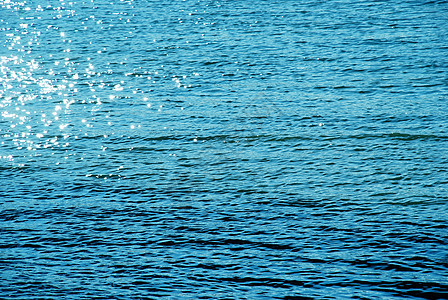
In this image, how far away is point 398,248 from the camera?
11211 mm

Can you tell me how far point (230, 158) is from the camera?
15641mm

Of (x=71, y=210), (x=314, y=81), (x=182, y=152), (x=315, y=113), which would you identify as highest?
(x=314, y=81)

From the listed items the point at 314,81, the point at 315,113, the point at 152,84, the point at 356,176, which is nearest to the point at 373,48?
the point at 314,81

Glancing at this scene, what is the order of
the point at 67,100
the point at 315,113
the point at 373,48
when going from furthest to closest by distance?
1. the point at 373,48
2. the point at 67,100
3. the point at 315,113

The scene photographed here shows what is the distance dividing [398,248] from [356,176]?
334 centimetres

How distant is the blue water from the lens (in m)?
10.8

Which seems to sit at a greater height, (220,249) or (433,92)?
(433,92)

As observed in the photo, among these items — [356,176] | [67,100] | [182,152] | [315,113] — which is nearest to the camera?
[356,176]

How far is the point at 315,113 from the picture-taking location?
58.5 ft

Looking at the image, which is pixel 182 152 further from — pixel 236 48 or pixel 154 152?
pixel 236 48

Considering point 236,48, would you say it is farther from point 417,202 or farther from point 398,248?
point 398,248

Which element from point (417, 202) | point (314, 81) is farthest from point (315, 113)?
point (417, 202)

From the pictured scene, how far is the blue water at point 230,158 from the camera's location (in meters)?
10.8

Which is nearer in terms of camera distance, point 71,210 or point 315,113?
point 71,210
